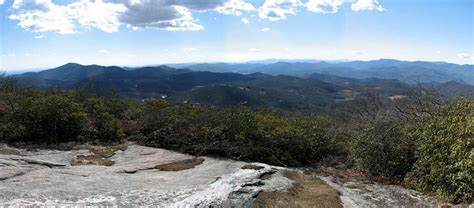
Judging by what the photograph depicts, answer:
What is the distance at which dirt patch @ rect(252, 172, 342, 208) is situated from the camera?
38.8 feet

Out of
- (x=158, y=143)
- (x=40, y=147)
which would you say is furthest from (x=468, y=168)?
(x=40, y=147)

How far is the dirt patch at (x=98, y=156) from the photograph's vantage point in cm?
1686

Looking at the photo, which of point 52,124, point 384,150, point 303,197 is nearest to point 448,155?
point 384,150

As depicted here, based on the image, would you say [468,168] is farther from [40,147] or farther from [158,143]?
[40,147]

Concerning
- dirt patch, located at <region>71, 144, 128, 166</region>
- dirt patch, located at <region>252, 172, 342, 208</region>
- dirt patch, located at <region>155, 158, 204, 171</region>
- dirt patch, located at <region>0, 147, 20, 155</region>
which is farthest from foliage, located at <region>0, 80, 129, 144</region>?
dirt patch, located at <region>252, 172, 342, 208</region>

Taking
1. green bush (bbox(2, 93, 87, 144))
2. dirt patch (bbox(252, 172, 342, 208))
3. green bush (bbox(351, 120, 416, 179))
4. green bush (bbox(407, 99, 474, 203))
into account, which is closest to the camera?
dirt patch (bbox(252, 172, 342, 208))

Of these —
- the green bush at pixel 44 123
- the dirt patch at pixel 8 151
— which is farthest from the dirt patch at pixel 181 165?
the green bush at pixel 44 123

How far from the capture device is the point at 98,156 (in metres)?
18.5

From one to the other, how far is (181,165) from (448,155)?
9.85 metres

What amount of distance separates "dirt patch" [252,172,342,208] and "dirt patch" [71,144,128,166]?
7.91 m

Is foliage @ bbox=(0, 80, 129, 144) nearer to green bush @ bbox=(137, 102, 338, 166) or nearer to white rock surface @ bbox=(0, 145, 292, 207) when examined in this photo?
green bush @ bbox=(137, 102, 338, 166)

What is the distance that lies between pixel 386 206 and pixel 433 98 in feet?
29.0

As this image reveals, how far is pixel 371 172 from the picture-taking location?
1728 centimetres

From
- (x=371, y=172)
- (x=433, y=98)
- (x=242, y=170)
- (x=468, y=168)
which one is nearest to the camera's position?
(x=468, y=168)
